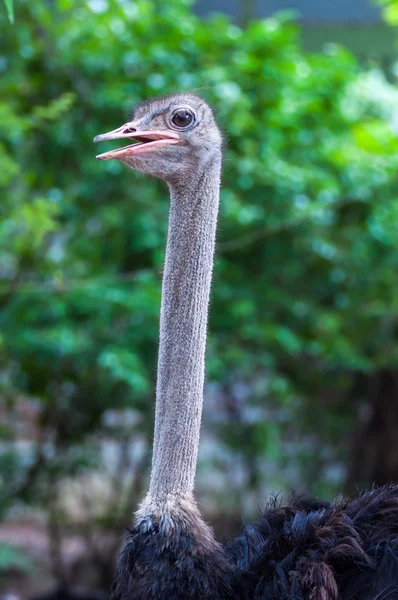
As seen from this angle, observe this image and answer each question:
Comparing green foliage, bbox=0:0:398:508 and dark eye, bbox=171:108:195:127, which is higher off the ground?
green foliage, bbox=0:0:398:508

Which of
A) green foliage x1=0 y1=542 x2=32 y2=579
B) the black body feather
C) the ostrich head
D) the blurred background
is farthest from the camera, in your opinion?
green foliage x1=0 y1=542 x2=32 y2=579

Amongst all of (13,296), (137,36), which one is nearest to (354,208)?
(137,36)

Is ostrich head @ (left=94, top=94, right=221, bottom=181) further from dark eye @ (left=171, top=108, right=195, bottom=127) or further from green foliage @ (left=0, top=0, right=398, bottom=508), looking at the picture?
green foliage @ (left=0, top=0, right=398, bottom=508)

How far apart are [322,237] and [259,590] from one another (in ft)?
10.3

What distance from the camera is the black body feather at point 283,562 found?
7.74 feet

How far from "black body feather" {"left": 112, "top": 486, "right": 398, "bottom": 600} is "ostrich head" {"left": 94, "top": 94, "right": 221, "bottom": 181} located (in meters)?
0.87

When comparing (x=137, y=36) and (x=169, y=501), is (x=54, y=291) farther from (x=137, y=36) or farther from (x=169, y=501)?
(x=169, y=501)

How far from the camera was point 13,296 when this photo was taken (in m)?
4.70

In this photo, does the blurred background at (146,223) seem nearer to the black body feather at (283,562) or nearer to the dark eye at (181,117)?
the dark eye at (181,117)

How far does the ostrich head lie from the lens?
248 centimetres

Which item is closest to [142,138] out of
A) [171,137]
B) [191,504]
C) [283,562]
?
[171,137]

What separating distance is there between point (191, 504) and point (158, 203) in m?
2.70

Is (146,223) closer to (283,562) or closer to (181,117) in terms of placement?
(181,117)

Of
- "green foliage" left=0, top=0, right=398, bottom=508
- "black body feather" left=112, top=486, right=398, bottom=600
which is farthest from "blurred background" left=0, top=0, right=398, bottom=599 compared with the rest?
"black body feather" left=112, top=486, right=398, bottom=600
